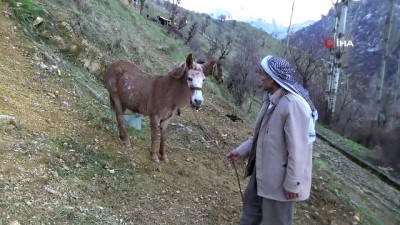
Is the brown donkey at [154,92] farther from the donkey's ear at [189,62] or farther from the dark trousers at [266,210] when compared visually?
the dark trousers at [266,210]

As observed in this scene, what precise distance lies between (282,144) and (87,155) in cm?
281

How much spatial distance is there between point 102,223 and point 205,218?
138 centimetres

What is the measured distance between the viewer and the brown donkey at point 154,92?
5.30 m

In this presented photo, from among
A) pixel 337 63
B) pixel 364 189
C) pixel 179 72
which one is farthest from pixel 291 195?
pixel 337 63

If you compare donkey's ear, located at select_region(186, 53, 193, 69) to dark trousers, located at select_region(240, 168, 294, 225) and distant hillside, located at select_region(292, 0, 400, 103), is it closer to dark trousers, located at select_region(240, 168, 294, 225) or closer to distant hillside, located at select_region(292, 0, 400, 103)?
dark trousers, located at select_region(240, 168, 294, 225)

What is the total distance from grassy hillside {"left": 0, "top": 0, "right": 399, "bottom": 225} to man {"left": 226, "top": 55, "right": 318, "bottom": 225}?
155 cm

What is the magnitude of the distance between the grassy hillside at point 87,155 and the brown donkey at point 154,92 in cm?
41

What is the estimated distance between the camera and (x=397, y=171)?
1390 centimetres

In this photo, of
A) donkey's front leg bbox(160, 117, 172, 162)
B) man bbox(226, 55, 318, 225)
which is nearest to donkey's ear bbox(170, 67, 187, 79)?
donkey's front leg bbox(160, 117, 172, 162)

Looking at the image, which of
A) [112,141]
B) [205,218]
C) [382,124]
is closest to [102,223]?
[205,218]

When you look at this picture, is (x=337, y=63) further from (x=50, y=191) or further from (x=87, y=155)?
(x=50, y=191)

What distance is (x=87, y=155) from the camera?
5.27 meters

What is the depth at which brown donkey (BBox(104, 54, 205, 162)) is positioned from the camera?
5.30 m

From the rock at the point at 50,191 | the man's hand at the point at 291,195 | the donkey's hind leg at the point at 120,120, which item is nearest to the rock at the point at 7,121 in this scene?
the rock at the point at 50,191
